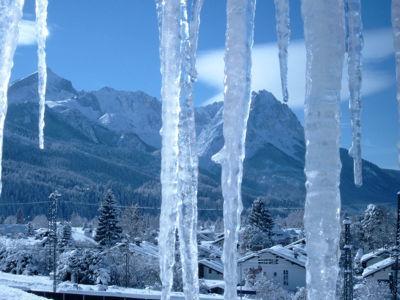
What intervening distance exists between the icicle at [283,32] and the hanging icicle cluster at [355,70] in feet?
1.12

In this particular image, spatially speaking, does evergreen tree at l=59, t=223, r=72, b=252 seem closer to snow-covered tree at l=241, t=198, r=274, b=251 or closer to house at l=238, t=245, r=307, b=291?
house at l=238, t=245, r=307, b=291

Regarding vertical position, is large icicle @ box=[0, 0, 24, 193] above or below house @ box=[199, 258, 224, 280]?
above

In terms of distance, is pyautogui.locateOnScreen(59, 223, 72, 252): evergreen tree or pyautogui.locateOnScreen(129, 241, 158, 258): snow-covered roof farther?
pyautogui.locateOnScreen(59, 223, 72, 252): evergreen tree

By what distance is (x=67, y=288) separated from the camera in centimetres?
3086

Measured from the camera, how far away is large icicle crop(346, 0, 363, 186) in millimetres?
2252

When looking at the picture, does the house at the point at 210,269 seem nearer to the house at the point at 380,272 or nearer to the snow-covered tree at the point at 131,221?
the snow-covered tree at the point at 131,221

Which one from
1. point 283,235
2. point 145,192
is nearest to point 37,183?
point 145,192

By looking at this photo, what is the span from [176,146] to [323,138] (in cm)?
83

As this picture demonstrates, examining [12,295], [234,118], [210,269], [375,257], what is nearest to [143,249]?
[210,269]

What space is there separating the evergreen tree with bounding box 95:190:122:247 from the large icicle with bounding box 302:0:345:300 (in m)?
44.6

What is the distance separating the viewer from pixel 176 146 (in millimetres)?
2602

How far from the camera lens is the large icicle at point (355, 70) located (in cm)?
225

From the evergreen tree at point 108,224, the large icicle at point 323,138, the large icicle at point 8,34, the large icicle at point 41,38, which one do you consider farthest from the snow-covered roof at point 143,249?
the large icicle at point 323,138

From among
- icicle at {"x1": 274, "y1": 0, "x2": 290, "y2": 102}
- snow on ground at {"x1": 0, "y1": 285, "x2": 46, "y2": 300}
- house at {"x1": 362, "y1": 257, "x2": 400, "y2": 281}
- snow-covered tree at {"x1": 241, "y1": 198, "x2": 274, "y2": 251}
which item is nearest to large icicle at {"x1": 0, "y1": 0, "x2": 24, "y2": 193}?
icicle at {"x1": 274, "y1": 0, "x2": 290, "y2": 102}
